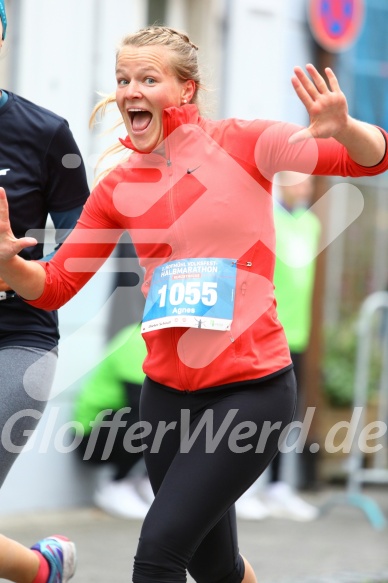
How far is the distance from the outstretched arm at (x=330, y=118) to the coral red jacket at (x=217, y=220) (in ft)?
0.42

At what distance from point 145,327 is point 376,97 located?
6.66 m

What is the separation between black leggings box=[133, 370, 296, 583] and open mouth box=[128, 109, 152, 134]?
31.5 inches

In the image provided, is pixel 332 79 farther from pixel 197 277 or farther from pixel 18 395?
pixel 18 395

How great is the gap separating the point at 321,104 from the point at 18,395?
1.43 meters

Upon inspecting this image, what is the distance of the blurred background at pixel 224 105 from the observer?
744 cm

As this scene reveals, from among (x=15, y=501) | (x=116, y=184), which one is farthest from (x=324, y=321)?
(x=116, y=184)

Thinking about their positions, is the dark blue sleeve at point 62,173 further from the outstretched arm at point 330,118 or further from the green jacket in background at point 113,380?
the green jacket in background at point 113,380

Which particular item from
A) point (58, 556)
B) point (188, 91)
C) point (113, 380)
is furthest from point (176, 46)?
point (113, 380)

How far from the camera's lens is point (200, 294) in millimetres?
3633

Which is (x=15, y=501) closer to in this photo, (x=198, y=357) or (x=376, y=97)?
(x=198, y=357)

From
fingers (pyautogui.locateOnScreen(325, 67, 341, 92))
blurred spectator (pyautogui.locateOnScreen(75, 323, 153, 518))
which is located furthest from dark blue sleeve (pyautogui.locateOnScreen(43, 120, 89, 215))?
blurred spectator (pyautogui.locateOnScreen(75, 323, 153, 518))

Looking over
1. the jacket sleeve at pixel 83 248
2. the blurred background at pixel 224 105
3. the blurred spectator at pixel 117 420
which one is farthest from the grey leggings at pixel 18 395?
the blurred spectator at pixel 117 420

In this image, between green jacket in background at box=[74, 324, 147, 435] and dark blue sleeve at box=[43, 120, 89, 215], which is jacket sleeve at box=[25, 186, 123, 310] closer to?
dark blue sleeve at box=[43, 120, 89, 215]

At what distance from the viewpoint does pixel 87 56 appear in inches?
301
